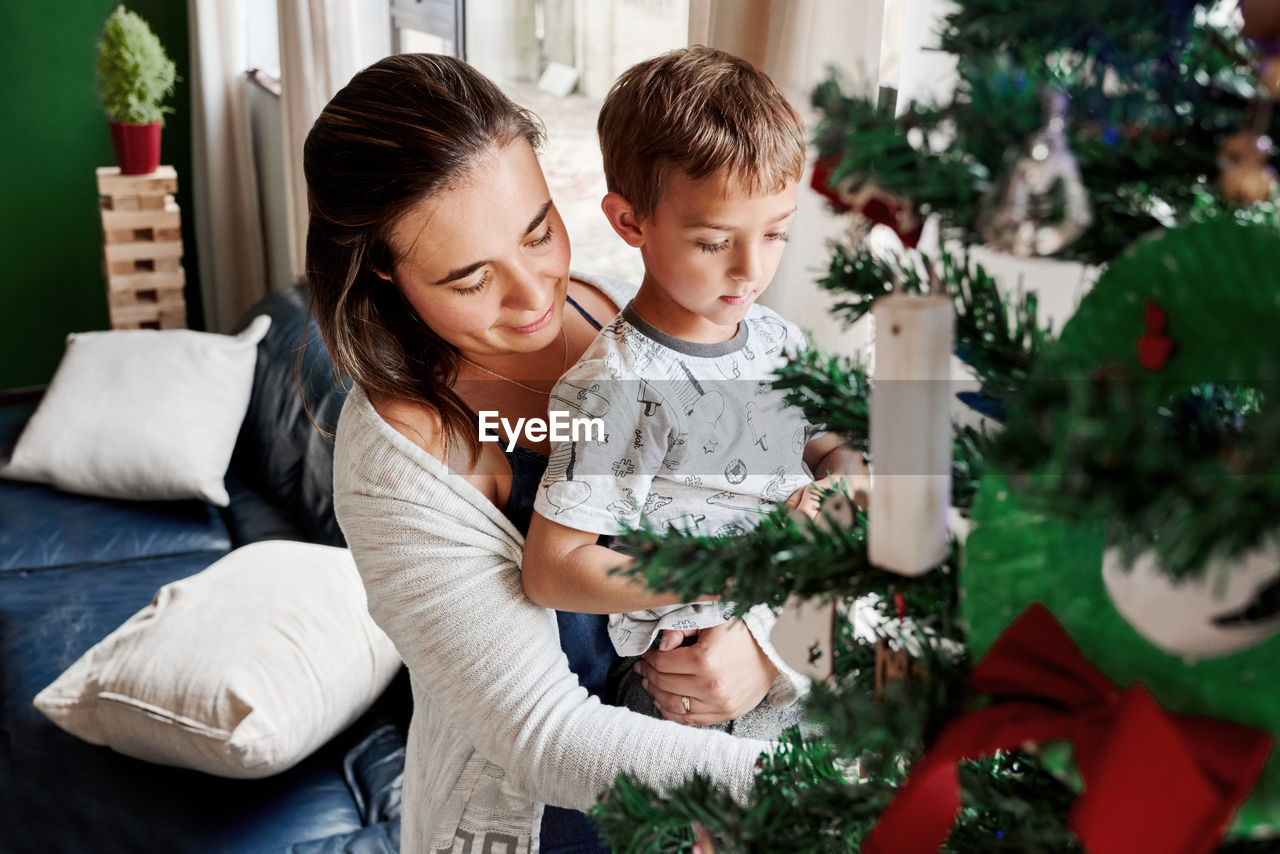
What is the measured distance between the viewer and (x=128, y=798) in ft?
5.73

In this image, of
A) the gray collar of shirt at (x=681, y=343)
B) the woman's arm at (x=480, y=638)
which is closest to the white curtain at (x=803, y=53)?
the gray collar of shirt at (x=681, y=343)

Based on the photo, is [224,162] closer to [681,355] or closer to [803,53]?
[803,53]

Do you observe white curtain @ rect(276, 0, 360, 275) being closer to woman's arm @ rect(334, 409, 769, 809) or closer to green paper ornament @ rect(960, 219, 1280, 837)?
→ woman's arm @ rect(334, 409, 769, 809)

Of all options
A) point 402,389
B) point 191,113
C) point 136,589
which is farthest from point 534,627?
point 191,113

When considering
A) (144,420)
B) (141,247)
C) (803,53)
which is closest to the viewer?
(803,53)

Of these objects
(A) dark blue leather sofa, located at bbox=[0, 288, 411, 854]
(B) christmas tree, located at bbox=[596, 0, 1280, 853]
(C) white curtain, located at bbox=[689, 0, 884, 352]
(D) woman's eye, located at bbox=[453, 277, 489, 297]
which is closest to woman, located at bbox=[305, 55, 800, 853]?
(D) woman's eye, located at bbox=[453, 277, 489, 297]

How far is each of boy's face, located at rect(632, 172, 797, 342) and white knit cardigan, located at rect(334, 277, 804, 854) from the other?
280mm

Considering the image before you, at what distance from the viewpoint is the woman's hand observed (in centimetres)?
103

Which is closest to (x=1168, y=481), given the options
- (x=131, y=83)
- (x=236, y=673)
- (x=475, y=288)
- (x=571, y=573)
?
(x=571, y=573)

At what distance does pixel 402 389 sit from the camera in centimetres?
105

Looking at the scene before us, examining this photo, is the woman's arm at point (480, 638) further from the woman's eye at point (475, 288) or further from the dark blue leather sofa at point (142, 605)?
the dark blue leather sofa at point (142, 605)

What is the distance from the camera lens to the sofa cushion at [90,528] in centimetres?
262

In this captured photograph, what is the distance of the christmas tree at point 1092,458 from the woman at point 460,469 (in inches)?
19.5

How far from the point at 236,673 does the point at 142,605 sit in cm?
80
